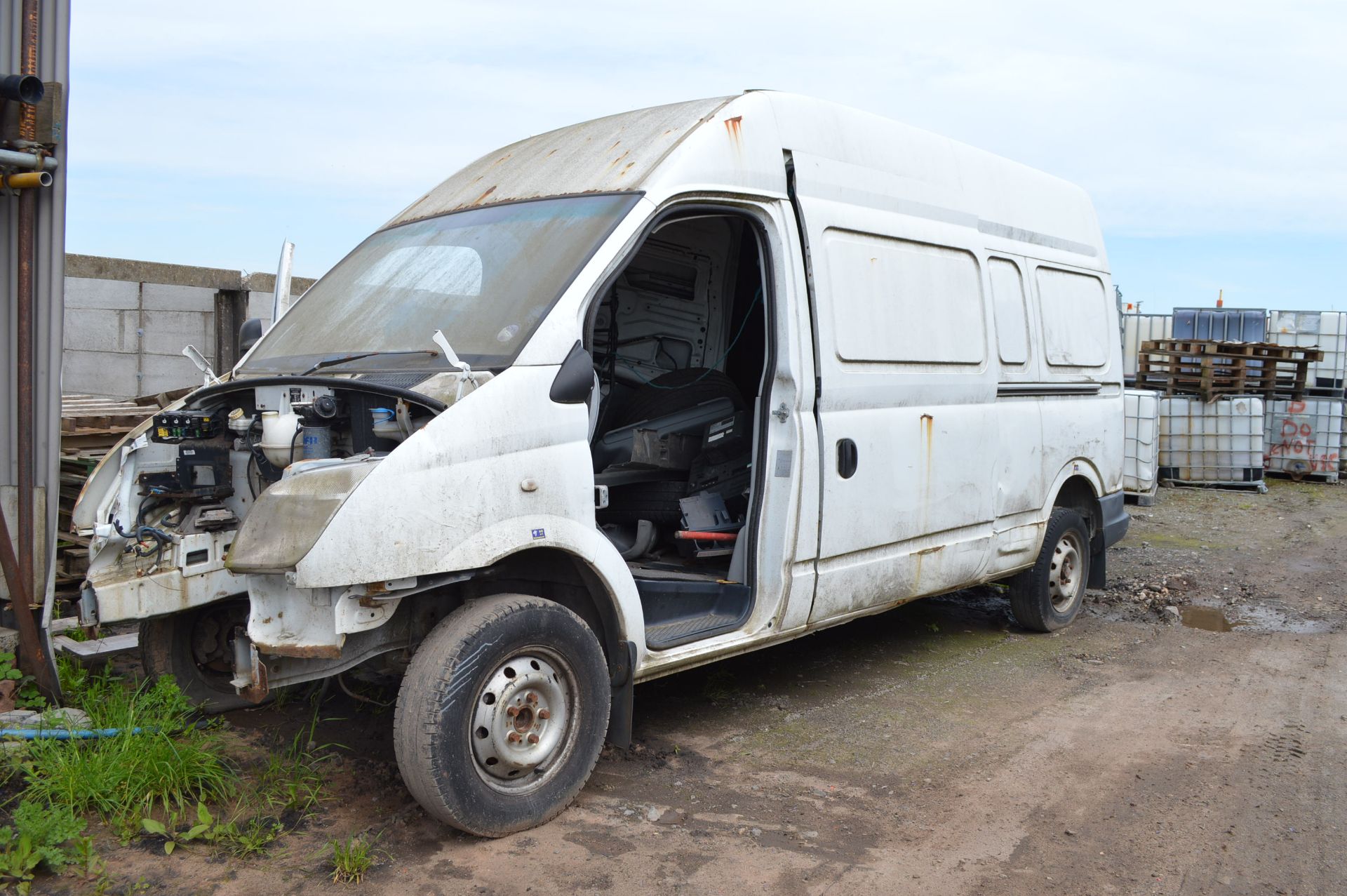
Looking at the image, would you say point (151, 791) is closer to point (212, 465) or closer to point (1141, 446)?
point (212, 465)

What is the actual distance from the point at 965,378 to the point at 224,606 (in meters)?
3.62

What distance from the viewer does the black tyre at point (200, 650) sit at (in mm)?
4469

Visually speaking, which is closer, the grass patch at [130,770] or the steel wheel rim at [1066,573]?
the grass patch at [130,770]

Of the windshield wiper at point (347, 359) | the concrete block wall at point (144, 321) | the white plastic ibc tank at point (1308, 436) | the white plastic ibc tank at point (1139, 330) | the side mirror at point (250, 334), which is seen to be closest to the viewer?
the windshield wiper at point (347, 359)

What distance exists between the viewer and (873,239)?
205 inches

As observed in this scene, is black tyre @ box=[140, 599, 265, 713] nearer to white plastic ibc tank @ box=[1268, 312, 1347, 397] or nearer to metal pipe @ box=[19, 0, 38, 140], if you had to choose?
metal pipe @ box=[19, 0, 38, 140]

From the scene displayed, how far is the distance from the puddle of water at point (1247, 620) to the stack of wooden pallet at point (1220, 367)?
764cm

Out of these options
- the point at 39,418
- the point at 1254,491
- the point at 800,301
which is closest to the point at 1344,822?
the point at 800,301

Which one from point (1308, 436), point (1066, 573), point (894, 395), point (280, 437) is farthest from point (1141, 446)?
point (280, 437)

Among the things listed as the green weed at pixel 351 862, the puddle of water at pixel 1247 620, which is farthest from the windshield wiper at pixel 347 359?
the puddle of water at pixel 1247 620

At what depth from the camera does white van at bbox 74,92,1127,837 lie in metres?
3.52

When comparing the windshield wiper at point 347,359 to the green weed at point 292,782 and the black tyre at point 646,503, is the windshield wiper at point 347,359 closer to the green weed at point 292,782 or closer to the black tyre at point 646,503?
the green weed at point 292,782

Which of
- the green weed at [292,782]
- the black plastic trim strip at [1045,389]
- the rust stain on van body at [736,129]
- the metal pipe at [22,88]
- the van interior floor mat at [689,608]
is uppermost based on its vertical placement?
the metal pipe at [22,88]

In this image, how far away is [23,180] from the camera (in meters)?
4.52
